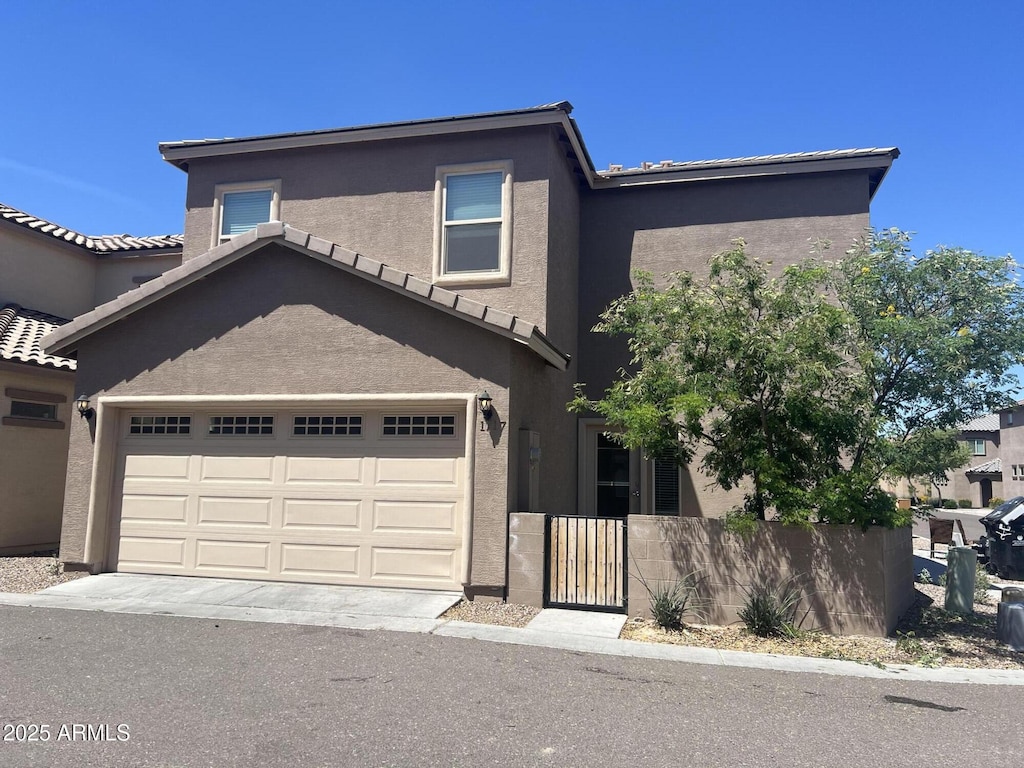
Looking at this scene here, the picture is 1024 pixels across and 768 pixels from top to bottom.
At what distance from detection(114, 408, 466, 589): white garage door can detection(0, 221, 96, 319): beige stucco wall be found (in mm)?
6936

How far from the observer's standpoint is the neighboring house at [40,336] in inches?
488

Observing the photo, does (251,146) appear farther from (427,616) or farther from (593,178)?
(427,616)

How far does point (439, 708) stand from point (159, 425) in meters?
7.26

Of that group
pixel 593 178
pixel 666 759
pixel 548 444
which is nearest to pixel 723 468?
pixel 548 444

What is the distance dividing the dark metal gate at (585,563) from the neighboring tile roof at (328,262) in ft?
7.75

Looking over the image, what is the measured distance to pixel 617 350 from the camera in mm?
13320

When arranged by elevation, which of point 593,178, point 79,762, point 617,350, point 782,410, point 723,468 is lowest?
point 79,762

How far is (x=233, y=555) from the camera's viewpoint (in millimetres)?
10266

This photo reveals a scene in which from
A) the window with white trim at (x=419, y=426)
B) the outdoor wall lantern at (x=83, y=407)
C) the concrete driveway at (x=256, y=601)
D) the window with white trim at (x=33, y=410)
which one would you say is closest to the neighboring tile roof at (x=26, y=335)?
the window with white trim at (x=33, y=410)

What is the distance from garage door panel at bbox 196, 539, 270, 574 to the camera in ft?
33.4

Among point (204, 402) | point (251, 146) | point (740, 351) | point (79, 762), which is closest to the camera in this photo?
point (79, 762)

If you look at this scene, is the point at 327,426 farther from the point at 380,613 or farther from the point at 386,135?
the point at 386,135

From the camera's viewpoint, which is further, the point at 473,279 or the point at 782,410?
the point at 473,279

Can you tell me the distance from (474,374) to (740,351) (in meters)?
3.27
